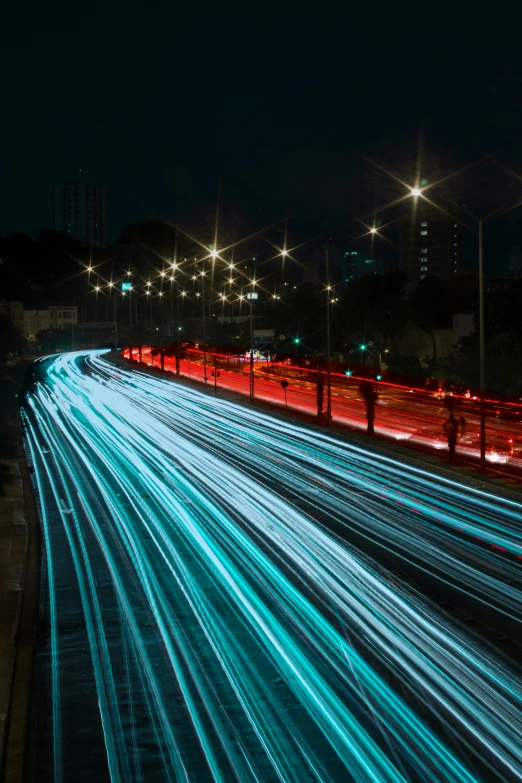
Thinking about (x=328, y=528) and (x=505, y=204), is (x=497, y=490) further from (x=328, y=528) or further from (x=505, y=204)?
(x=505, y=204)

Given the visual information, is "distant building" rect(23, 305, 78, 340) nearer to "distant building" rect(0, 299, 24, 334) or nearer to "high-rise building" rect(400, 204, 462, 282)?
"distant building" rect(0, 299, 24, 334)

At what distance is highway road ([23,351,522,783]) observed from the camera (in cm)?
621

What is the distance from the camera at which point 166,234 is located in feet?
486

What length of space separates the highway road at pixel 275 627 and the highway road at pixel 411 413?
482 centimetres

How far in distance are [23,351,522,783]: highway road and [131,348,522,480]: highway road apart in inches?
190

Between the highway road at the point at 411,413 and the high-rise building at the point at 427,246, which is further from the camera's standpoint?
the high-rise building at the point at 427,246

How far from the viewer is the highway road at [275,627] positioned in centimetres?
621

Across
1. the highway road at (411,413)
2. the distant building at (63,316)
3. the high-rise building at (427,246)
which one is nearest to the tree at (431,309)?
the highway road at (411,413)

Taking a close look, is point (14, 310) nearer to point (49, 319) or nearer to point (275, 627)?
point (49, 319)

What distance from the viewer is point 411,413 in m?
30.1

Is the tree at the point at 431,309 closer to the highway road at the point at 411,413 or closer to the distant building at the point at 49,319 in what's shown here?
the highway road at the point at 411,413

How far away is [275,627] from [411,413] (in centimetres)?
2202

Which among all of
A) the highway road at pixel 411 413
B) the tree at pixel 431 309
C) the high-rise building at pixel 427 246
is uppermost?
the high-rise building at pixel 427 246

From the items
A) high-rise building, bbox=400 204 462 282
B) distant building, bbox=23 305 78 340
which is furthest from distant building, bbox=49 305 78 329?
high-rise building, bbox=400 204 462 282
